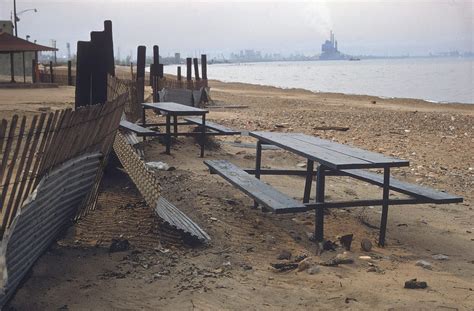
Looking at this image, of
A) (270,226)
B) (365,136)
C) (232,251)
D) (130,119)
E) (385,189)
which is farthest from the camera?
(365,136)

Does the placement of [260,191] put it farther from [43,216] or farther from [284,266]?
[43,216]

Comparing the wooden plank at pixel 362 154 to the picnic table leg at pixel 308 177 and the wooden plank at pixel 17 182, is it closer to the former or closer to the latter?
the picnic table leg at pixel 308 177

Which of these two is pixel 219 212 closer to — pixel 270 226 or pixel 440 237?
pixel 270 226

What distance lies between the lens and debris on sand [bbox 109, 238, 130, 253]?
4570 mm

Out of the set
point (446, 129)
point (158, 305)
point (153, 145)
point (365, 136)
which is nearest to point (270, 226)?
point (158, 305)

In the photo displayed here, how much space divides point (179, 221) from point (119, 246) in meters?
0.56

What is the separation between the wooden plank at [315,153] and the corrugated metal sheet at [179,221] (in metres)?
1.15

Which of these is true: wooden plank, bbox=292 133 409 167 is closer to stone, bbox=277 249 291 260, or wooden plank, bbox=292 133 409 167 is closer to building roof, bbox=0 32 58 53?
stone, bbox=277 249 291 260

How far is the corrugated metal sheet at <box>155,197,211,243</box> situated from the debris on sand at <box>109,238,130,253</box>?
0.35 m

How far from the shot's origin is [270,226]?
557 cm

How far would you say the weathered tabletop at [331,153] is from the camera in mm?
4695

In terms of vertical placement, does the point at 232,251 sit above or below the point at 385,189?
below

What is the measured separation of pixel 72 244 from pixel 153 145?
5.65 m

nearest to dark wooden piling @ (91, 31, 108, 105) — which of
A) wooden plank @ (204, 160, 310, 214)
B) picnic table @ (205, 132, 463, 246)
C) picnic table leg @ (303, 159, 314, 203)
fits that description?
wooden plank @ (204, 160, 310, 214)
